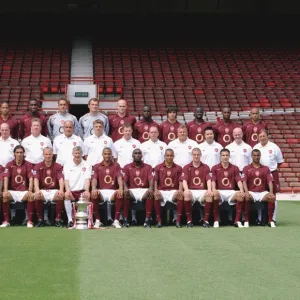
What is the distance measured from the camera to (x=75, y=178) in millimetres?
10312

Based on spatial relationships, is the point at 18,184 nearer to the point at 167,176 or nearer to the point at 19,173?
the point at 19,173

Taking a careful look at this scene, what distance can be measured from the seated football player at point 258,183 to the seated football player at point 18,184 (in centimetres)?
331

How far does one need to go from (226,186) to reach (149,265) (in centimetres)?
462

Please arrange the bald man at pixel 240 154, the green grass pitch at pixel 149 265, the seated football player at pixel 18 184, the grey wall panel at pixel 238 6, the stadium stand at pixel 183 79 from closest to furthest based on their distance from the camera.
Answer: the green grass pitch at pixel 149 265, the seated football player at pixel 18 184, the bald man at pixel 240 154, the stadium stand at pixel 183 79, the grey wall panel at pixel 238 6

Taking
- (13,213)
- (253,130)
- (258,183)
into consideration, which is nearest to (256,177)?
(258,183)

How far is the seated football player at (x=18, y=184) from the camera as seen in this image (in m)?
10.1

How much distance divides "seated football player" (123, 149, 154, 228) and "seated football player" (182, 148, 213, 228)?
1.79 ft

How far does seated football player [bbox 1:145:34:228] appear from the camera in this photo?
10109 mm

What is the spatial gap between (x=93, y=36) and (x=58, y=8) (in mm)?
2163

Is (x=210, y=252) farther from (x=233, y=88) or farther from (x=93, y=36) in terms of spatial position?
(x=93, y=36)

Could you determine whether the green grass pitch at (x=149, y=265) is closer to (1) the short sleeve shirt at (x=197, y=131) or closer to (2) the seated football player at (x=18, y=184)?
(2) the seated football player at (x=18, y=184)

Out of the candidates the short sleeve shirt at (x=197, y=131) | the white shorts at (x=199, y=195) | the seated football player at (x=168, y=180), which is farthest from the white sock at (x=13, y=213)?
the short sleeve shirt at (x=197, y=131)

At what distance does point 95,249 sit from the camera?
7227mm

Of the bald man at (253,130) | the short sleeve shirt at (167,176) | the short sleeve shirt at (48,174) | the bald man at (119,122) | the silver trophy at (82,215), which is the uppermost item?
the bald man at (119,122)
